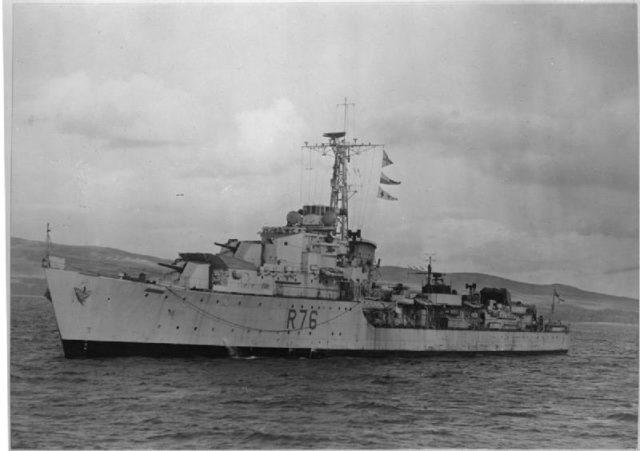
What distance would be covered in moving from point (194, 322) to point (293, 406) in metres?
6.93

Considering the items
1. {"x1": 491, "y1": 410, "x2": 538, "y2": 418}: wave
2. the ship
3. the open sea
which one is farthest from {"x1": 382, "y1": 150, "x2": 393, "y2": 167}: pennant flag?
{"x1": 491, "y1": 410, "x2": 538, "y2": 418}: wave

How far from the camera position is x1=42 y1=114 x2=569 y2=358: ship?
942 inches

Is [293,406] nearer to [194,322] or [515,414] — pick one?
[515,414]

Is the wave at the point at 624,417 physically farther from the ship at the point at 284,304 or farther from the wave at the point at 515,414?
the ship at the point at 284,304

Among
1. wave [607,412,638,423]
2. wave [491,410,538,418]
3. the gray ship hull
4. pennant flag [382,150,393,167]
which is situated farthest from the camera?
pennant flag [382,150,393,167]

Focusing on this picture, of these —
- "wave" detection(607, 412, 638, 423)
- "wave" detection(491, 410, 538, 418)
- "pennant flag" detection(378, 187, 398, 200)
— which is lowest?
"wave" detection(491, 410, 538, 418)

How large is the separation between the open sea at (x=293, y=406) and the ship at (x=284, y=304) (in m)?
0.86

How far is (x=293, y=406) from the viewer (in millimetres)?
19672

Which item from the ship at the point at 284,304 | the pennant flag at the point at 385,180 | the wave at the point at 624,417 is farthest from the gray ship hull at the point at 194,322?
→ the wave at the point at 624,417

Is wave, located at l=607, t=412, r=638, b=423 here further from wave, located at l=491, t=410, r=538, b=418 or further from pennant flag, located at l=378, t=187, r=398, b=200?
pennant flag, located at l=378, t=187, r=398, b=200

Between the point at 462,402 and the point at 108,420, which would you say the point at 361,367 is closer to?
the point at 462,402

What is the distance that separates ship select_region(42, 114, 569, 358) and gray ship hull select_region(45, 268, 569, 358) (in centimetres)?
3

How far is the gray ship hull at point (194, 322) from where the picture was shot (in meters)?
23.7

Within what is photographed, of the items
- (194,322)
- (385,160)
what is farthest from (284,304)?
(385,160)
